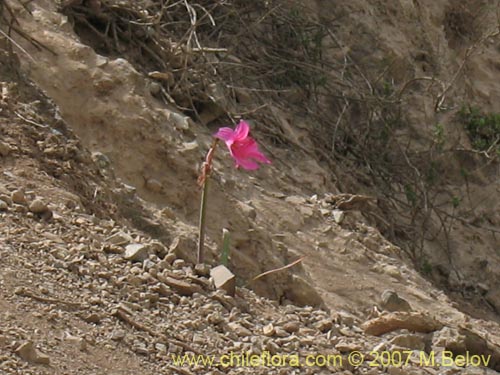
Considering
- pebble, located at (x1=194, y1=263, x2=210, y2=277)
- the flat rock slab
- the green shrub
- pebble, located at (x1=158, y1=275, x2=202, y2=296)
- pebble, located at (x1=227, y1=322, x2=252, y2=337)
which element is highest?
pebble, located at (x1=158, y1=275, x2=202, y2=296)

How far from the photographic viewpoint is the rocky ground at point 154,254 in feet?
10.6

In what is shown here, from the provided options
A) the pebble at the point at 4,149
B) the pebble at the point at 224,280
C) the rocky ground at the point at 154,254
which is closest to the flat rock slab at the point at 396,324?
the rocky ground at the point at 154,254

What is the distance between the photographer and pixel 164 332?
131 inches

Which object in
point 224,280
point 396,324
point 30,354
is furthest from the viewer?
point 396,324

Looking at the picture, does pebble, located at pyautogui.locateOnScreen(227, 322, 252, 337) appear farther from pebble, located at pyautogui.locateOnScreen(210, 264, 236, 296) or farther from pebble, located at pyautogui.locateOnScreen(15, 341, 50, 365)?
pebble, located at pyautogui.locateOnScreen(15, 341, 50, 365)

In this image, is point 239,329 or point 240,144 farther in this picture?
point 240,144

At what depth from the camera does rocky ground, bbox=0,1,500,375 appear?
3.23 meters

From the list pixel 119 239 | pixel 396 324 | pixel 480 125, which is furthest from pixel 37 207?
pixel 480 125

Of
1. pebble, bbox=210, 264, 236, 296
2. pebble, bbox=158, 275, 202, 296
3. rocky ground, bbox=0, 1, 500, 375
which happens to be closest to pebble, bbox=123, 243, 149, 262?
rocky ground, bbox=0, 1, 500, 375

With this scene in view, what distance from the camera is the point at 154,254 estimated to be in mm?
3785

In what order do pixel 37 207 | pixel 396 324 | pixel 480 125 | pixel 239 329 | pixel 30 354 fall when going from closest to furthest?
pixel 30 354 → pixel 239 329 → pixel 37 207 → pixel 396 324 → pixel 480 125

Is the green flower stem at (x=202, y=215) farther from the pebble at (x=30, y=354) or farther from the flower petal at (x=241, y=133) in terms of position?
the pebble at (x=30, y=354)

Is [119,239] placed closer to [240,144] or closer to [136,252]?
[136,252]

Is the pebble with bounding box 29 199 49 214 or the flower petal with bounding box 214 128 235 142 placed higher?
the flower petal with bounding box 214 128 235 142
